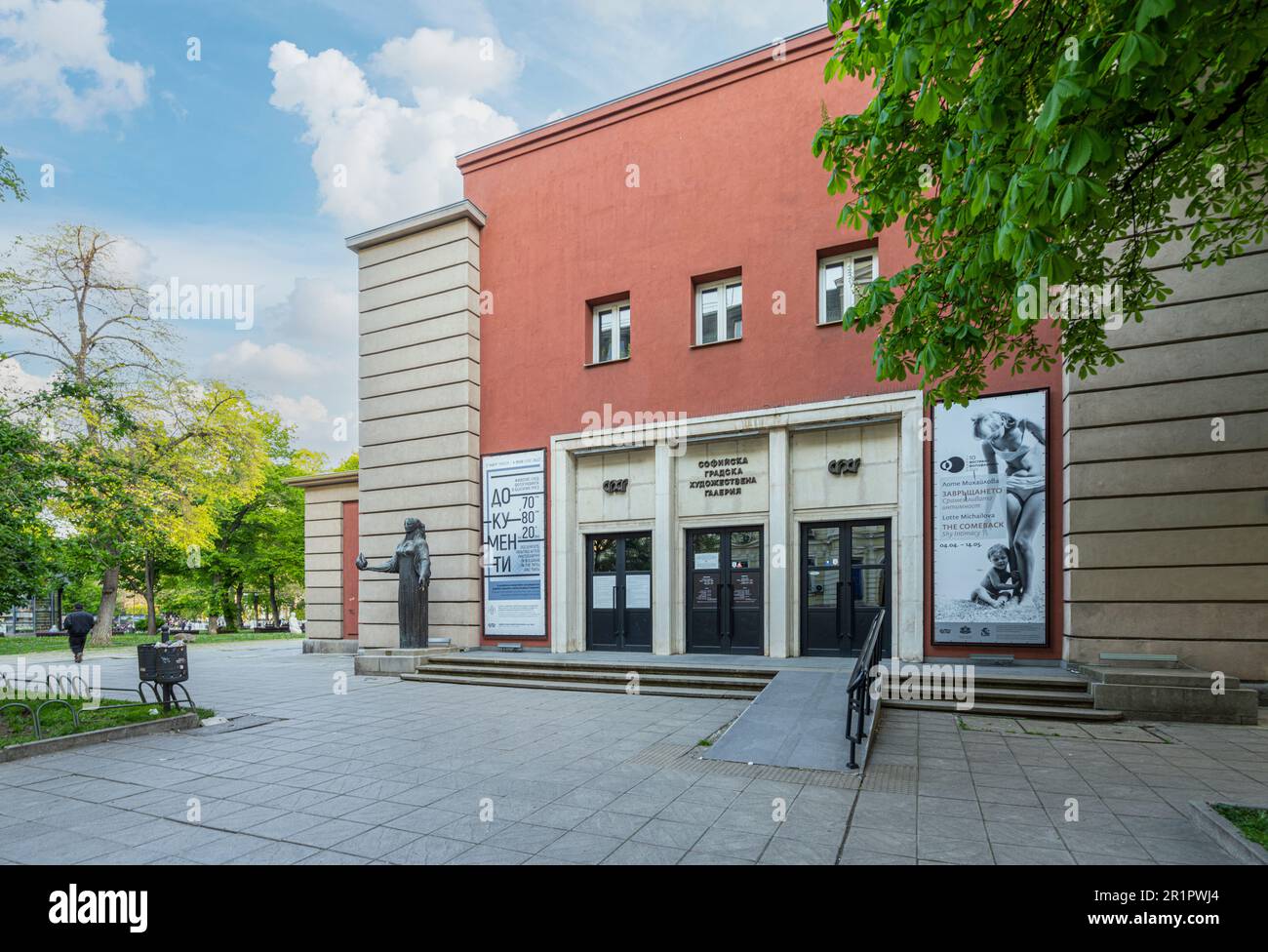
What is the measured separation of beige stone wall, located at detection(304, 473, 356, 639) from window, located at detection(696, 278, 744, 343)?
36.0 ft

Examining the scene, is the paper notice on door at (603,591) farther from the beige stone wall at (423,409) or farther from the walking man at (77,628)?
the walking man at (77,628)

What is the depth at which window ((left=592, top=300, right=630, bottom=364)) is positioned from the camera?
49.8 feet

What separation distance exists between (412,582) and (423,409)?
4413 millimetres

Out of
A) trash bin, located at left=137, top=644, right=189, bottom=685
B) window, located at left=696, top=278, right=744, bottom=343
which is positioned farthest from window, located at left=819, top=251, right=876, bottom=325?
trash bin, located at left=137, top=644, right=189, bottom=685

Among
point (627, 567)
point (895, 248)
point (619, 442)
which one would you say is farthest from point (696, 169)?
point (627, 567)

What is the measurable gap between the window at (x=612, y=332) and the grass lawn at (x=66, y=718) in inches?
389

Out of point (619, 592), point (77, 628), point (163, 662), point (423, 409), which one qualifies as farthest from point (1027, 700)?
point (77, 628)

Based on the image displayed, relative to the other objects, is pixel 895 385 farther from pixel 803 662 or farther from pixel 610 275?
pixel 610 275

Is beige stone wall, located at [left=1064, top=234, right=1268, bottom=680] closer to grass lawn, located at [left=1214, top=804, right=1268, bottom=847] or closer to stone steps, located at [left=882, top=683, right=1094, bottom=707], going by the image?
stone steps, located at [left=882, top=683, right=1094, bottom=707]

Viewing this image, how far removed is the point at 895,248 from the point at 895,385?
8.18 ft

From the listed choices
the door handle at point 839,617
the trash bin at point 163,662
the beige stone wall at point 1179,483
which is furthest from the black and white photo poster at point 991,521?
the trash bin at point 163,662

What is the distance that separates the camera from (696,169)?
47.4 ft

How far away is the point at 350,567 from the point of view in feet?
63.4

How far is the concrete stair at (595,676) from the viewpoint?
413 inches
